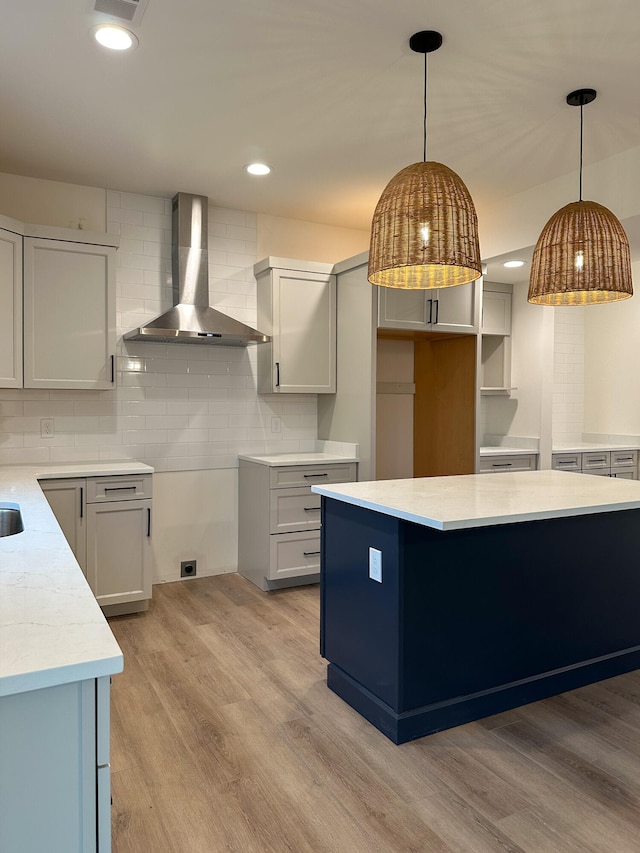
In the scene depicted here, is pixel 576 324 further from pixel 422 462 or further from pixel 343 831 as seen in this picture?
pixel 343 831

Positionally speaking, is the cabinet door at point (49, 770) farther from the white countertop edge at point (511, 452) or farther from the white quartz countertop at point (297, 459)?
the white countertop edge at point (511, 452)

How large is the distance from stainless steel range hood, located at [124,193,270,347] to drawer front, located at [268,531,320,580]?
139 cm

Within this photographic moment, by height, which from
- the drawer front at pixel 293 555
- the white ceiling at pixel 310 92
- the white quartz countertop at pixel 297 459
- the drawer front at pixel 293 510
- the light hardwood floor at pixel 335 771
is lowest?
the light hardwood floor at pixel 335 771

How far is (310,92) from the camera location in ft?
9.74

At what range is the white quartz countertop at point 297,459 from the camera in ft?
13.9

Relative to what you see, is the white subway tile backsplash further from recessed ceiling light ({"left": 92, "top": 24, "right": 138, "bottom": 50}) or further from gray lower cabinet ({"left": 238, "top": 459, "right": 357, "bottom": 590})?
recessed ceiling light ({"left": 92, "top": 24, "right": 138, "bottom": 50})

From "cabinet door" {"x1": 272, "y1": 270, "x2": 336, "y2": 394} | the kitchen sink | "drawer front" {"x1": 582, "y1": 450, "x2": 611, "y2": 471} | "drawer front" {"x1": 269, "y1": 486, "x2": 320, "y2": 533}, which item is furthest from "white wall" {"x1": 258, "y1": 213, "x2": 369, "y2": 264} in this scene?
the kitchen sink

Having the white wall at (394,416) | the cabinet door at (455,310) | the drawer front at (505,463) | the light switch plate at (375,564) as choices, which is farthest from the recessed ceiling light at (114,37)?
the drawer front at (505,463)

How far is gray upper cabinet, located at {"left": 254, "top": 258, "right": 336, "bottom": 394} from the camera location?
452 cm

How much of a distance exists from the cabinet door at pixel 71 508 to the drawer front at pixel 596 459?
409 cm

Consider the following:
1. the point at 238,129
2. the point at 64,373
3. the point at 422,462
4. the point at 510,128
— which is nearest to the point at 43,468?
the point at 64,373

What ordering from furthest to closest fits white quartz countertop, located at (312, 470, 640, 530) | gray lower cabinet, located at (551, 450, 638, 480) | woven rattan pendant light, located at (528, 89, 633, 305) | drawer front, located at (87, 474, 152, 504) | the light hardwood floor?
gray lower cabinet, located at (551, 450, 638, 480), drawer front, located at (87, 474, 152, 504), woven rattan pendant light, located at (528, 89, 633, 305), white quartz countertop, located at (312, 470, 640, 530), the light hardwood floor

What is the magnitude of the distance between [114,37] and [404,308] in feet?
8.04

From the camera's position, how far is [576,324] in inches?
244
